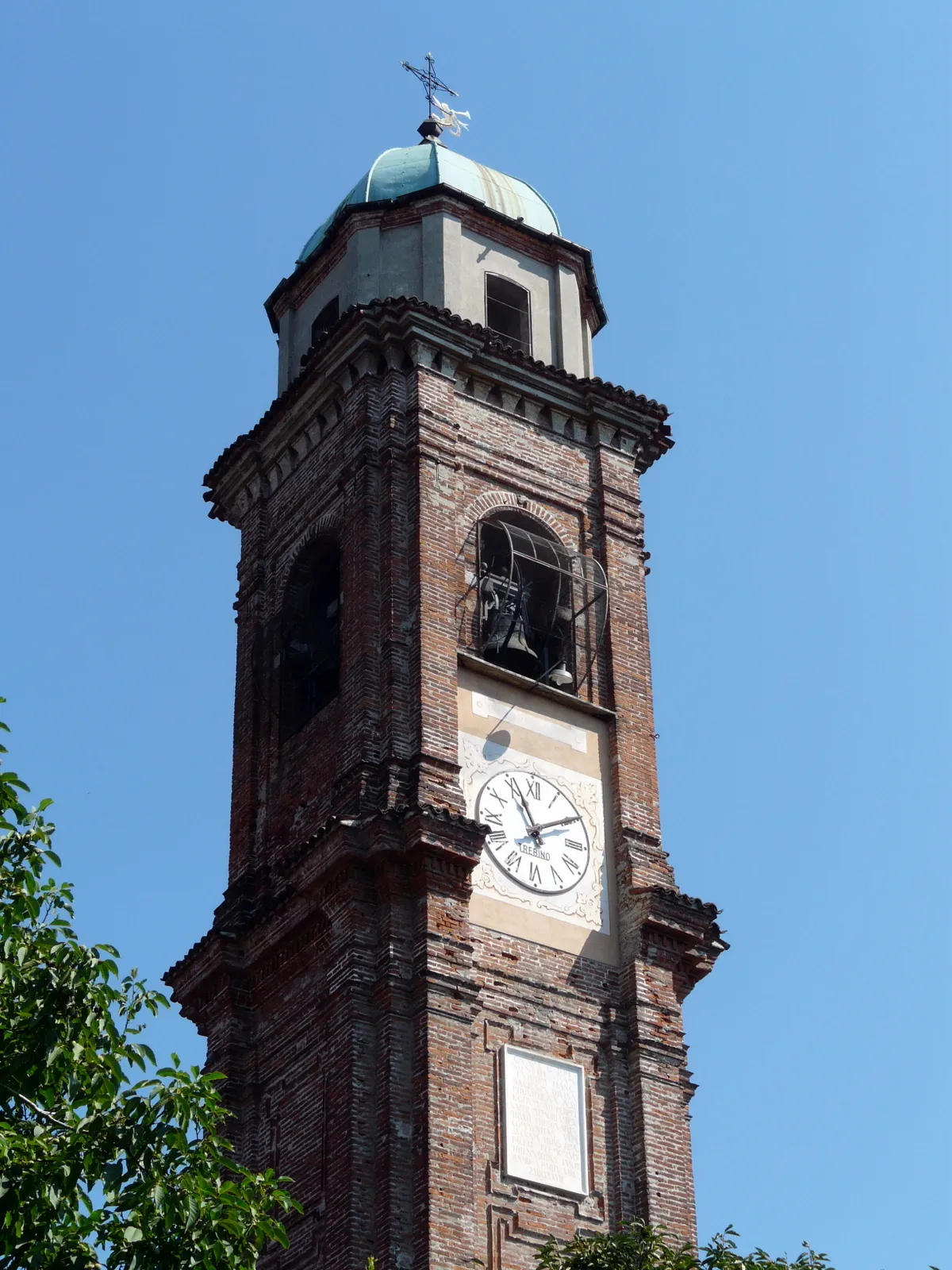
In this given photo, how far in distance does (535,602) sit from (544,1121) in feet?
25.9

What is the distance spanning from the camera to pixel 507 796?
96.3 feet

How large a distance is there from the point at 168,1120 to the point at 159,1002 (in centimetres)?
113

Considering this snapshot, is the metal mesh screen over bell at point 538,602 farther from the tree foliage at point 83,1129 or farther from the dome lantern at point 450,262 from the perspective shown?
the tree foliage at point 83,1129

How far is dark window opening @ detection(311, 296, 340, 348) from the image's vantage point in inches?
1378

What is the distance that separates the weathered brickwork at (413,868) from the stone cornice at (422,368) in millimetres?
40

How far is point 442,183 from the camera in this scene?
34.8 m

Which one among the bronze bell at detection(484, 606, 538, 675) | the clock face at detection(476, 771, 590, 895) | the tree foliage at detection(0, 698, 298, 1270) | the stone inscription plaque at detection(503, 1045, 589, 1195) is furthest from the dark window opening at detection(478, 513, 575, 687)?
the tree foliage at detection(0, 698, 298, 1270)

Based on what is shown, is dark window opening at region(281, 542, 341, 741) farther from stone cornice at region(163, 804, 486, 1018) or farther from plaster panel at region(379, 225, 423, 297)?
plaster panel at region(379, 225, 423, 297)

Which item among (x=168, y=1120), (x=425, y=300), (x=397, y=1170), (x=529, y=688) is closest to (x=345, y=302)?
(x=425, y=300)

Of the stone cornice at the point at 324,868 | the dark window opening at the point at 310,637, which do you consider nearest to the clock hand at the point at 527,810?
the stone cornice at the point at 324,868

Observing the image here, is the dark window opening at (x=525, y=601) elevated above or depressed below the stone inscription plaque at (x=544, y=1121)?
above

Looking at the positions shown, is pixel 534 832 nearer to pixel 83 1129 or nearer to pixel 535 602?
pixel 535 602

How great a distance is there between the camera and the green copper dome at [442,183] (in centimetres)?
3541

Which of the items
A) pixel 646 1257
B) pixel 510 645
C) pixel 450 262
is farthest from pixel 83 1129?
pixel 450 262
